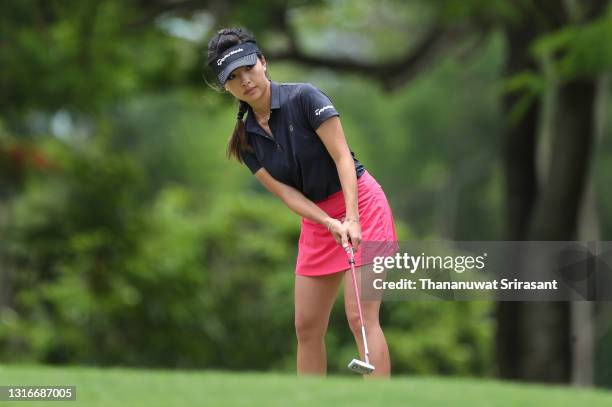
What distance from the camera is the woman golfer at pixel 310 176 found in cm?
492

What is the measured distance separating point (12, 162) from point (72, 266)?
161 centimetres

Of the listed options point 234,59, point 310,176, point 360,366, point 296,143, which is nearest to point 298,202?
point 310,176

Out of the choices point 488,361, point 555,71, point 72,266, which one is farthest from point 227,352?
point 555,71

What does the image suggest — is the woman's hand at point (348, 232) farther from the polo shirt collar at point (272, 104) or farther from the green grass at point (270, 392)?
the green grass at point (270, 392)

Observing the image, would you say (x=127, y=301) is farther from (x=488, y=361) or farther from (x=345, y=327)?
(x=488, y=361)

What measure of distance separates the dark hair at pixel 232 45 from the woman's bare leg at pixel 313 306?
1.87 ft

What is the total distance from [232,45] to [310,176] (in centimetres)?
61

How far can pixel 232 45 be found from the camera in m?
4.93

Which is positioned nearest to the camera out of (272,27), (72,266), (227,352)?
(272,27)

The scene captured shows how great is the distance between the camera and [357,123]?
1677 inches

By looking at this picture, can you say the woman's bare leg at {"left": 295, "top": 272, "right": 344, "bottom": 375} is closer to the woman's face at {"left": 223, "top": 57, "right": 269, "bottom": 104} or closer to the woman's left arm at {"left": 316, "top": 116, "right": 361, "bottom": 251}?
the woman's left arm at {"left": 316, "top": 116, "right": 361, "bottom": 251}

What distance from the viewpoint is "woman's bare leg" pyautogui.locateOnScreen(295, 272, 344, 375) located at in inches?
206

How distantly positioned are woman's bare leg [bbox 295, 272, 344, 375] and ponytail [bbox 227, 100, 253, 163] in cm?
56

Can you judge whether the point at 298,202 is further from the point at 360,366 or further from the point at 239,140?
the point at 360,366
